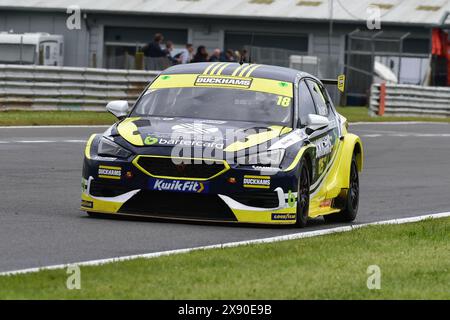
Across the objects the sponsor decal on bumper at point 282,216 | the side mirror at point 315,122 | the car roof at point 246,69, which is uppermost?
the car roof at point 246,69

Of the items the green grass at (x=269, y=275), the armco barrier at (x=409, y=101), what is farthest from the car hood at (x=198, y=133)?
the armco barrier at (x=409, y=101)

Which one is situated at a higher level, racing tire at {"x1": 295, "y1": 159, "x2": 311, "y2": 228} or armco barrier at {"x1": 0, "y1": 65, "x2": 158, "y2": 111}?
armco barrier at {"x1": 0, "y1": 65, "x2": 158, "y2": 111}

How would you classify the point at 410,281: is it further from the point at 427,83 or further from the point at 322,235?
the point at 427,83

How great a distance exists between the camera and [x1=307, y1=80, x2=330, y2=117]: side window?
13688mm

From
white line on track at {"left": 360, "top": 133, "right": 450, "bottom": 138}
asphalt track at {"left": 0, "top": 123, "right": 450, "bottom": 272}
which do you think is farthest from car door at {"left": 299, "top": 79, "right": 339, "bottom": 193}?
white line on track at {"left": 360, "top": 133, "right": 450, "bottom": 138}

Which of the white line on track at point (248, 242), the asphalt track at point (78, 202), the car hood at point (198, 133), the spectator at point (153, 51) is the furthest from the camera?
the spectator at point (153, 51)

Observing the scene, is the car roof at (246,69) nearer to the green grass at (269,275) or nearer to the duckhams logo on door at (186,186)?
the duckhams logo on door at (186,186)

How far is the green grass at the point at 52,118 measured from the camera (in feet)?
87.4

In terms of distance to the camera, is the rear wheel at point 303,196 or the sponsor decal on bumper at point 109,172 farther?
the rear wheel at point 303,196

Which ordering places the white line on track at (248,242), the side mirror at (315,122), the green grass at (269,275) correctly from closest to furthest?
the green grass at (269,275), the white line on track at (248,242), the side mirror at (315,122)

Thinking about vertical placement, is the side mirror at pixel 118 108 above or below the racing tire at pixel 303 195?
above

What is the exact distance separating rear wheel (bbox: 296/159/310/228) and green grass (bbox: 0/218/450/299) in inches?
46.6

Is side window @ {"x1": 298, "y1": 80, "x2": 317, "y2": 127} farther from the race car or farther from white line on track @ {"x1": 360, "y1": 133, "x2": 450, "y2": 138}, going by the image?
white line on track @ {"x1": 360, "y1": 133, "x2": 450, "y2": 138}

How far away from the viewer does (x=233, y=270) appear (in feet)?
29.3
